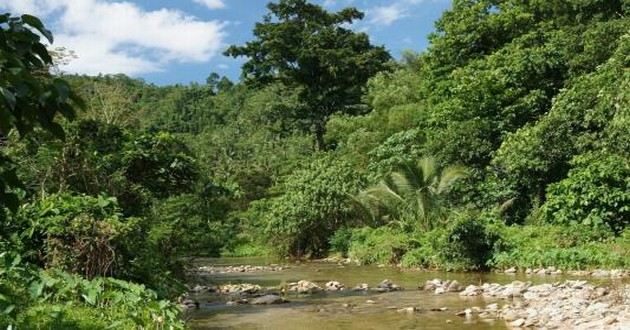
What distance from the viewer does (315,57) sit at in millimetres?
32625

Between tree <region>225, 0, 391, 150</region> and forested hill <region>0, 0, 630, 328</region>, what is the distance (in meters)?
0.10

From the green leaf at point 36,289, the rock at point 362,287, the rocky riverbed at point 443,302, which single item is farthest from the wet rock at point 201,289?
the green leaf at point 36,289

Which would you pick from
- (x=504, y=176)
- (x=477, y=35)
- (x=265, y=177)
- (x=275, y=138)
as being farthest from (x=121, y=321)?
(x=275, y=138)

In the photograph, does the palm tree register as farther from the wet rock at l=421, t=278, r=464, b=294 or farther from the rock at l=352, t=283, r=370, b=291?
the wet rock at l=421, t=278, r=464, b=294

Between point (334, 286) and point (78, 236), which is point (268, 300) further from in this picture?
point (78, 236)

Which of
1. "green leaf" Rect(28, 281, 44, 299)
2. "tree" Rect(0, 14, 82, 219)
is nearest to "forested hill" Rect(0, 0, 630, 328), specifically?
"tree" Rect(0, 14, 82, 219)

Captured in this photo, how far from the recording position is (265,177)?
40.9m

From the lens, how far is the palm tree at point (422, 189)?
833 inches

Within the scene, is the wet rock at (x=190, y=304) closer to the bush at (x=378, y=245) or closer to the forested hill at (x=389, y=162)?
the forested hill at (x=389, y=162)

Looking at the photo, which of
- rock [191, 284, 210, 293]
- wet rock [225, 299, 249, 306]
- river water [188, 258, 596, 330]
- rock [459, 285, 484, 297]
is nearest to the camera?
river water [188, 258, 596, 330]

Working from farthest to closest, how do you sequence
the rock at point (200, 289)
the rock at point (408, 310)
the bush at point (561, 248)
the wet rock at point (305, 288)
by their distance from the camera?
the rock at point (200, 289) → the bush at point (561, 248) → the wet rock at point (305, 288) → the rock at point (408, 310)

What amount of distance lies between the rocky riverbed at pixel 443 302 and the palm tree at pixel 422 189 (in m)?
5.08

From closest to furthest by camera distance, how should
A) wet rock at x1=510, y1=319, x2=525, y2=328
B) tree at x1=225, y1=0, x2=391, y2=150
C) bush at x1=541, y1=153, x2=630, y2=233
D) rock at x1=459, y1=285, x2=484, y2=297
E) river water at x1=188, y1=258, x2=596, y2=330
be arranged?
wet rock at x1=510, y1=319, x2=525, y2=328 → river water at x1=188, y1=258, x2=596, y2=330 → rock at x1=459, y1=285, x2=484, y2=297 → bush at x1=541, y1=153, x2=630, y2=233 → tree at x1=225, y1=0, x2=391, y2=150

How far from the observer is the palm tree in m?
21.2
